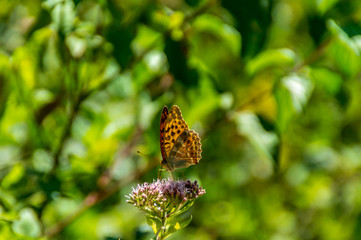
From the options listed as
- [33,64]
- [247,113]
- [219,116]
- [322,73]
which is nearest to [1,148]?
[33,64]

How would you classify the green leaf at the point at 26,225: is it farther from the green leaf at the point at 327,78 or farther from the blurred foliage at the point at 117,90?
the green leaf at the point at 327,78

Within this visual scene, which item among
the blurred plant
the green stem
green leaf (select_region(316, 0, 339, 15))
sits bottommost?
the green stem

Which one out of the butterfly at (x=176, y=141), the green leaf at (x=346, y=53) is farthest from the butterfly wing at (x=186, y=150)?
the green leaf at (x=346, y=53)

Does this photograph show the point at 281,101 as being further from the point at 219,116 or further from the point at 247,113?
the point at 219,116

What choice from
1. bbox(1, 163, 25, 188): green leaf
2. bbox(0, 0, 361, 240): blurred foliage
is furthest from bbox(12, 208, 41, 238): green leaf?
bbox(1, 163, 25, 188): green leaf

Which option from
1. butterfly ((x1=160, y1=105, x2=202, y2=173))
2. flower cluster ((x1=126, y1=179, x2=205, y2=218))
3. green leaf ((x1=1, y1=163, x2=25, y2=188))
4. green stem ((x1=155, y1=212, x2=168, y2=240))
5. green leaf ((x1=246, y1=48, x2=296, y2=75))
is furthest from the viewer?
green leaf ((x1=246, y1=48, x2=296, y2=75))

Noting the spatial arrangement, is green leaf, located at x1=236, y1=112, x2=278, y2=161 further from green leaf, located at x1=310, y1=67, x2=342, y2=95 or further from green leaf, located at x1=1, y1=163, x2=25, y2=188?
green leaf, located at x1=1, y1=163, x2=25, y2=188
